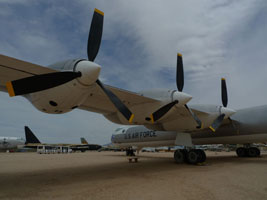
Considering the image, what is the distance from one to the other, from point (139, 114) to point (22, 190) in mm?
5613

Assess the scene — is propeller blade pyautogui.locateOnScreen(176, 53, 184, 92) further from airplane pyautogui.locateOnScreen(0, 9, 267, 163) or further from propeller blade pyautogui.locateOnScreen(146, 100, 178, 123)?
propeller blade pyautogui.locateOnScreen(146, 100, 178, 123)

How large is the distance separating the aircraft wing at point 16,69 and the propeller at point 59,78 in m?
0.47

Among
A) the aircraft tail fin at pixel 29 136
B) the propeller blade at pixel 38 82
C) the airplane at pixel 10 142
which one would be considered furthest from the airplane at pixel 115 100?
the aircraft tail fin at pixel 29 136

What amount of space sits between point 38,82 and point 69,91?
0.94m

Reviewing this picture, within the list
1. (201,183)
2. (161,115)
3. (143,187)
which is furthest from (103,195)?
(161,115)

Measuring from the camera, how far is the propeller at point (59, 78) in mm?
5145

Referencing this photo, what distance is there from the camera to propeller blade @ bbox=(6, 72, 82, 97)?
5109 mm

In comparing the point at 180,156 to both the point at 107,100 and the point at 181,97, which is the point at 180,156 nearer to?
the point at 181,97

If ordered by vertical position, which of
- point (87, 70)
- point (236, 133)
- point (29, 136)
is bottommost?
point (236, 133)

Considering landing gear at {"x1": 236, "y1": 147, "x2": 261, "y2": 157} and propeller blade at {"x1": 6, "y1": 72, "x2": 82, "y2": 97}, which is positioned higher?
propeller blade at {"x1": 6, "y1": 72, "x2": 82, "y2": 97}

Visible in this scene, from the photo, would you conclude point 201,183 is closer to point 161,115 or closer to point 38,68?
point 161,115

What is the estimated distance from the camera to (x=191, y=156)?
1133 cm

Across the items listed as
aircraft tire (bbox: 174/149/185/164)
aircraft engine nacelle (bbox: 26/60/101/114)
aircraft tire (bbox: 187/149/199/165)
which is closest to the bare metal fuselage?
aircraft tire (bbox: 174/149/185/164)

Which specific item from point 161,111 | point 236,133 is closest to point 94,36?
point 161,111
